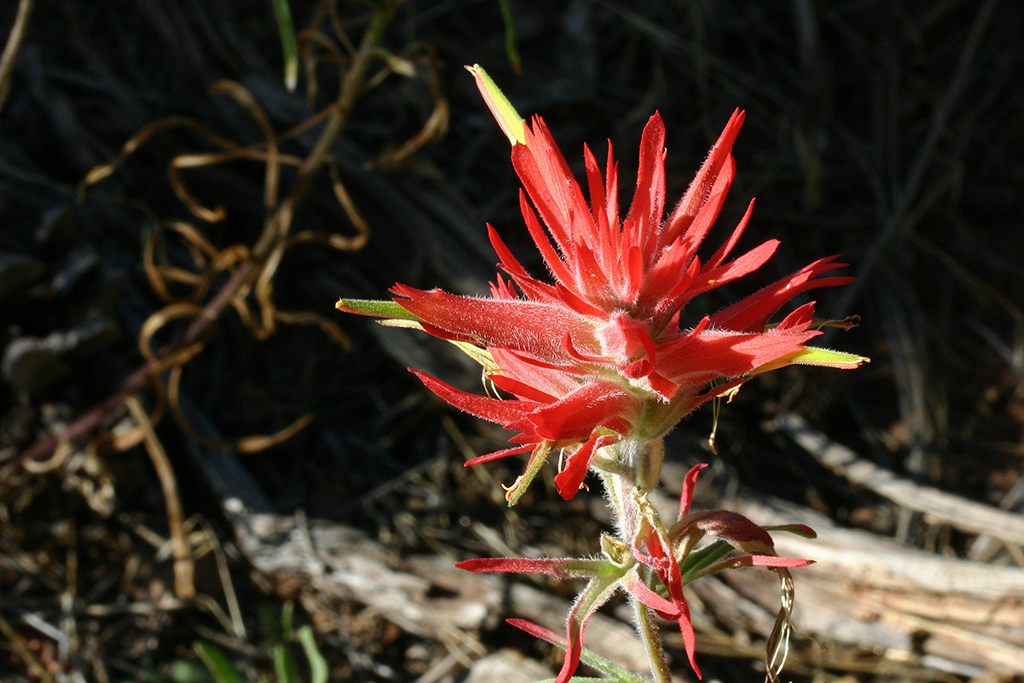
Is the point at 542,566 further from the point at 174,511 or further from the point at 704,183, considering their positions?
the point at 174,511

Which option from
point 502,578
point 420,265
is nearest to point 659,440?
point 502,578

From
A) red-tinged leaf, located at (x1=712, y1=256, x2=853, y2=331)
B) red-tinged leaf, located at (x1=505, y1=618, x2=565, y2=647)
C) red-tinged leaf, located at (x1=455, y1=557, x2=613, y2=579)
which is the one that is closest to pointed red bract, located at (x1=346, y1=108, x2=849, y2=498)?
red-tinged leaf, located at (x1=712, y1=256, x2=853, y2=331)

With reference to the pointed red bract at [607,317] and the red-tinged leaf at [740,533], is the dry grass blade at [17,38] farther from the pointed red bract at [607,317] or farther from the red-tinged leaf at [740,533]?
the red-tinged leaf at [740,533]

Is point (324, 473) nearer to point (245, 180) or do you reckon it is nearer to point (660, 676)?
point (245, 180)

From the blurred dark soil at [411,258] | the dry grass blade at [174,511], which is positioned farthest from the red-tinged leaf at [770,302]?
the dry grass blade at [174,511]

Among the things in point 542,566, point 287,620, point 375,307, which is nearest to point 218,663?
point 287,620

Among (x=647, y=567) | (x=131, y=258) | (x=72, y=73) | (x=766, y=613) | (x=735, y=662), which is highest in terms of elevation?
(x=72, y=73)
